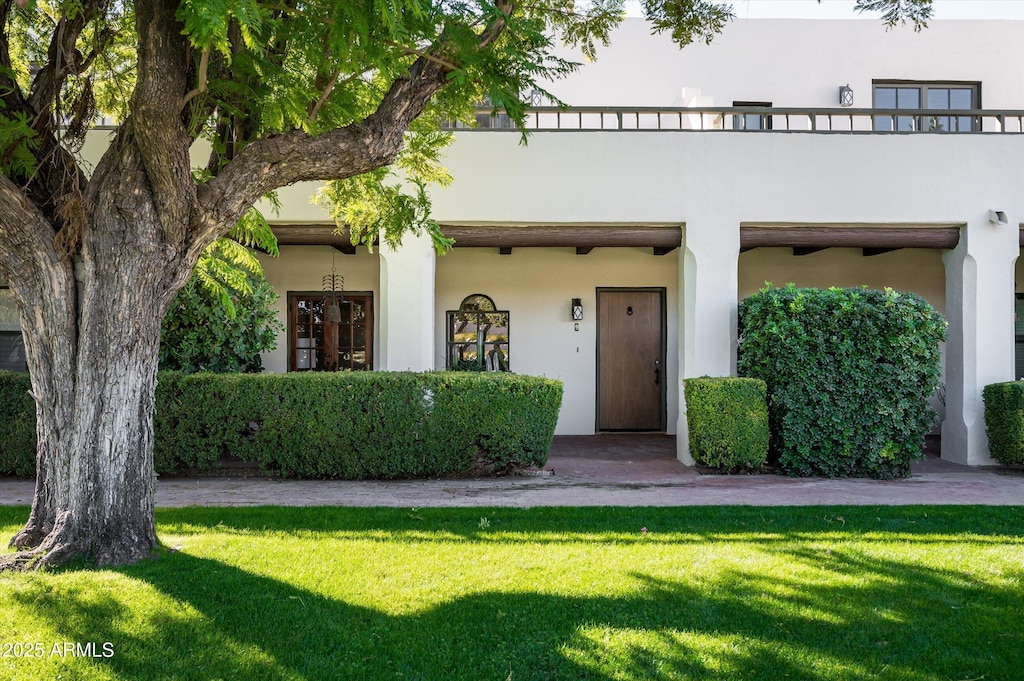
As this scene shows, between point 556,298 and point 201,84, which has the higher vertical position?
point 201,84

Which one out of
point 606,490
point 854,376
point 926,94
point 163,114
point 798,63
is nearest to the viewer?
point 163,114

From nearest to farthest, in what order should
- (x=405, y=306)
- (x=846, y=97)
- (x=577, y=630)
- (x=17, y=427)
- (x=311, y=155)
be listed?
(x=577, y=630) < (x=311, y=155) < (x=17, y=427) < (x=405, y=306) < (x=846, y=97)

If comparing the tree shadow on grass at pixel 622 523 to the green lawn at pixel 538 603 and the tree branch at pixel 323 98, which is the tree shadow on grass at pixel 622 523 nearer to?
the green lawn at pixel 538 603

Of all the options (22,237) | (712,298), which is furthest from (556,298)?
(22,237)

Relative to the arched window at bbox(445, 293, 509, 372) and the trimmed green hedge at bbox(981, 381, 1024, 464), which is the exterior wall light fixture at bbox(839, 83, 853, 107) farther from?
the arched window at bbox(445, 293, 509, 372)

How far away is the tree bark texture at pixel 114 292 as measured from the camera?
4.65 m

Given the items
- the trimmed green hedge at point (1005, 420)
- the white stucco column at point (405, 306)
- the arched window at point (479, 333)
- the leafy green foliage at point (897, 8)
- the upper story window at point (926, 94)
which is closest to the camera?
the leafy green foliage at point (897, 8)

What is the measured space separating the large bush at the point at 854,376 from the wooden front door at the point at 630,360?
3656 millimetres

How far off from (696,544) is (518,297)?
7322 millimetres

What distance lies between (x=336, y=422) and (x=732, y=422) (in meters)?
4.81

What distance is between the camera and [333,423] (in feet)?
26.9

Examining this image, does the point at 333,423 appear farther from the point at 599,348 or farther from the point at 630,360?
the point at 630,360

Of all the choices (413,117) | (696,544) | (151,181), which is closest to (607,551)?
(696,544)

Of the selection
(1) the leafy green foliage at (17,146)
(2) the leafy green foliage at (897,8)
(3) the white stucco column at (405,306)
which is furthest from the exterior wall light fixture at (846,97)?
(1) the leafy green foliage at (17,146)
